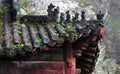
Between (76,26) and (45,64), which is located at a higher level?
(76,26)

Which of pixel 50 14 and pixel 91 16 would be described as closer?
pixel 50 14

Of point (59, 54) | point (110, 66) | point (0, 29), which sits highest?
point (0, 29)

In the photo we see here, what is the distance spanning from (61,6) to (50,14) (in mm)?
21042

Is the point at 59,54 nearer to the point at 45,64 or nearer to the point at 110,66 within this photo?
the point at 45,64

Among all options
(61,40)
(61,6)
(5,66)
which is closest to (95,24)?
(61,40)

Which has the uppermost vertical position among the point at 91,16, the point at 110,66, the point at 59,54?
the point at 59,54

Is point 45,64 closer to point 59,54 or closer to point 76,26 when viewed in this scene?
point 59,54

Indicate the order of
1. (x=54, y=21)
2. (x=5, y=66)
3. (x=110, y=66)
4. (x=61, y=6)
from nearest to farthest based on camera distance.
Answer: (x=5, y=66)
(x=54, y=21)
(x=61, y=6)
(x=110, y=66)

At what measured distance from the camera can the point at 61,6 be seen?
29375 millimetres

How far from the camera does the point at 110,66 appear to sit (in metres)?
33.2

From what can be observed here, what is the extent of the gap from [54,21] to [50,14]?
0.21 metres

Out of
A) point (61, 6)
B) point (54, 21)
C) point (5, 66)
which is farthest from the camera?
point (61, 6)

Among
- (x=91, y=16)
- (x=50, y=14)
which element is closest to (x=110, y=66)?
(x=91, y=16)

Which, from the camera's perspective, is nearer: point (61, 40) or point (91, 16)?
point (61, 40)
